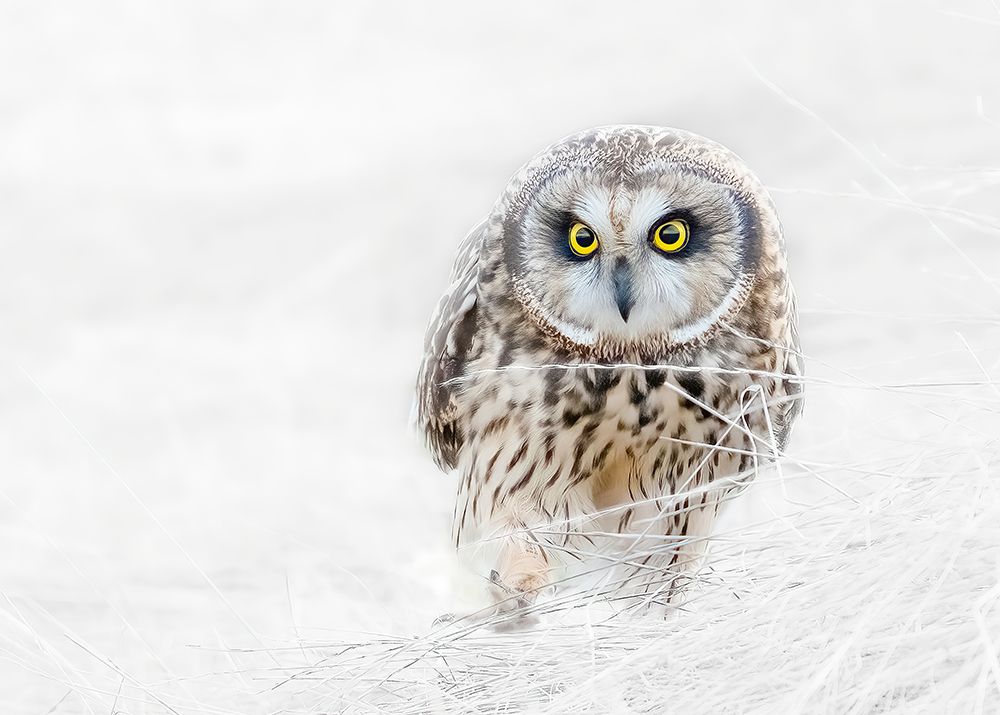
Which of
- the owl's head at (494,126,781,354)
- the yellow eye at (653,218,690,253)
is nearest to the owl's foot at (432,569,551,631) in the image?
the owl's head at (494,126,781,354)

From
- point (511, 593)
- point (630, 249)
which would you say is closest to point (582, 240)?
point (630, 249)

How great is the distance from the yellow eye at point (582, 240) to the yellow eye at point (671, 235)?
0.22 feet

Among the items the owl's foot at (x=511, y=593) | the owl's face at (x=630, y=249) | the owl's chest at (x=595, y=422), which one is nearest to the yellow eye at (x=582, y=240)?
the owl's face at (x=630, y=249)

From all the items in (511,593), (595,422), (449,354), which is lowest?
(511,593)

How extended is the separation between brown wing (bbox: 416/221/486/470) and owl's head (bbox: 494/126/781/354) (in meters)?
0.14

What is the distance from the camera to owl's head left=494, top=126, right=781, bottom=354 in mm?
1339

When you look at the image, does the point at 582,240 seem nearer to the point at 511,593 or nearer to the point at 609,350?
the point at 609,350

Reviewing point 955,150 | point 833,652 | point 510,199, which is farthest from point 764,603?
point 955,150

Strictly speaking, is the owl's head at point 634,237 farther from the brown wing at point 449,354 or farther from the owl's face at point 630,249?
the brown wing at point 449,354

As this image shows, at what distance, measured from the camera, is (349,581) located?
6.45 ft

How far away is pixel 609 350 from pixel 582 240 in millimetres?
149

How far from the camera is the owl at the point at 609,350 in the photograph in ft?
4.45

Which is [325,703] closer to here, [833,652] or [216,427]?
[833,652]

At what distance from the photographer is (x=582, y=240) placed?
1385 mm
